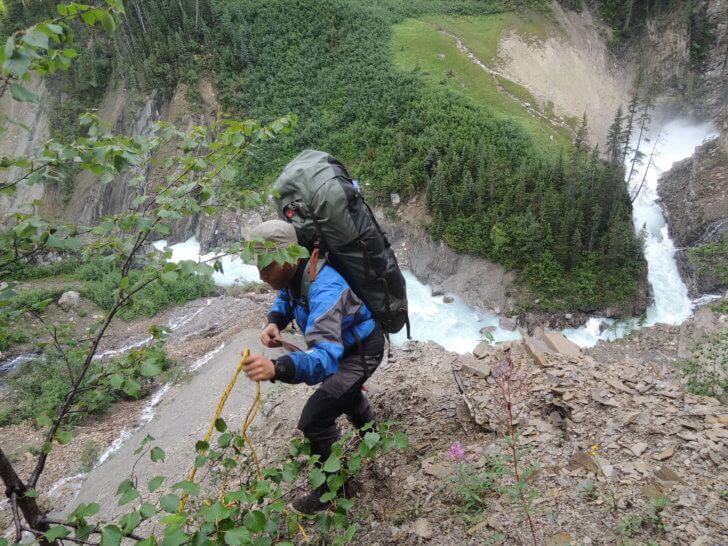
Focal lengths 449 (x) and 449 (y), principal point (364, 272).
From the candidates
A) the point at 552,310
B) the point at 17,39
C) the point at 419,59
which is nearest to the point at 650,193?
the point at 552,310

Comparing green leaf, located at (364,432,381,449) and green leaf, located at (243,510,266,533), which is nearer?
green leaf, located at (243,510,266,533)

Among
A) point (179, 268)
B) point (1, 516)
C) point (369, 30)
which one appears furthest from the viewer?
point (369, 30)

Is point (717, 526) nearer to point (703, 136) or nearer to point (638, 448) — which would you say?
point (638, 448)

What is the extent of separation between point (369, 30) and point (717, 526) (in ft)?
117

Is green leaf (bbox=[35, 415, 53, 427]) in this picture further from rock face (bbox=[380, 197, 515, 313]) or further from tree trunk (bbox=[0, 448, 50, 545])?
rock face (bbox=[380, 197, 515, 313])

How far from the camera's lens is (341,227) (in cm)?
341

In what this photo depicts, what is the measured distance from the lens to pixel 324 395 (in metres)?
3.37

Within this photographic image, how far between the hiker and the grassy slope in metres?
25.4

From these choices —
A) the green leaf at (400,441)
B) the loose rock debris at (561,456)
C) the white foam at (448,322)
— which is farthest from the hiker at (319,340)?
the white foam at (448,322)

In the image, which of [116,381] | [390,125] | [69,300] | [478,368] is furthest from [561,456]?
[390,125]

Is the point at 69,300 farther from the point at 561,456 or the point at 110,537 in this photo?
the point at 110,537

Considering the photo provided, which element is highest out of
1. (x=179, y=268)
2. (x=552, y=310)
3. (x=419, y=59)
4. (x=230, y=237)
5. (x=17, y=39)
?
(x=17, y=39)

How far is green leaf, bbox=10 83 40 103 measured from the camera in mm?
1367

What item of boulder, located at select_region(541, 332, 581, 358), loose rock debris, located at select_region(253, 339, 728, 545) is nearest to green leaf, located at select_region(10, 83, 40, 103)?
loose rock debris, located at select_region(253, 339, 728, 545)
